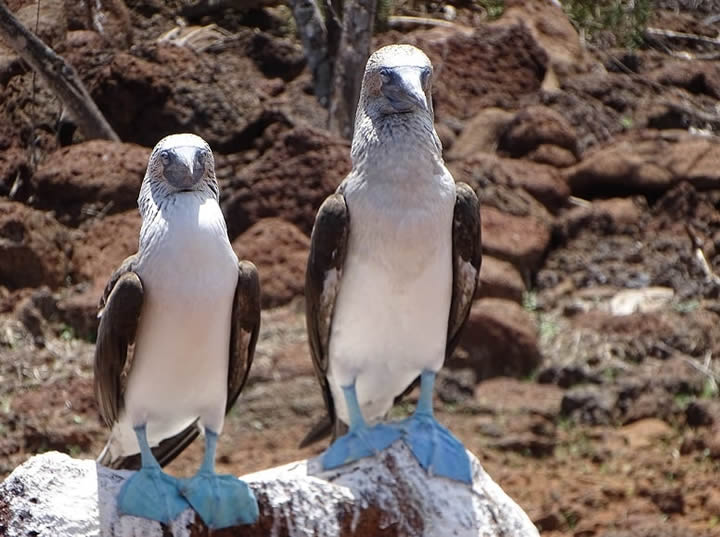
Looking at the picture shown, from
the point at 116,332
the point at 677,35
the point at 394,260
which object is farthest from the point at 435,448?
the point at 677,35

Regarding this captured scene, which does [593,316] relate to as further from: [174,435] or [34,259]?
[174,435]

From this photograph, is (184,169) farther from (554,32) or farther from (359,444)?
(554,32)

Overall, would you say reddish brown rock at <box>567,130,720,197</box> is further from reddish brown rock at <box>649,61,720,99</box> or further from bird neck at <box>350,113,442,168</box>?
bird neck at <box>350,113,442,168</box>

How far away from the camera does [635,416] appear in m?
8.46

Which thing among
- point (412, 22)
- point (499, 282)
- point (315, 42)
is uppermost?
point (315, 42)

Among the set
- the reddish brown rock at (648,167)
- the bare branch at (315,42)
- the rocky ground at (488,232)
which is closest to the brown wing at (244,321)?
the rocky ground at (488,232)

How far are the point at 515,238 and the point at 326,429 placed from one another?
3185mm

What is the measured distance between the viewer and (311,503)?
554cm

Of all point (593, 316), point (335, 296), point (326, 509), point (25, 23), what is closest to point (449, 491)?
point (326, 509)

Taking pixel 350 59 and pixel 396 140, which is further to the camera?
pixel 350 59

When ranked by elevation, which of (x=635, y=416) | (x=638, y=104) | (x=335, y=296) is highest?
(x=335, y=296)

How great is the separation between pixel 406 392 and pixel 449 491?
89 cm

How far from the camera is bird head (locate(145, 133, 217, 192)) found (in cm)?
535

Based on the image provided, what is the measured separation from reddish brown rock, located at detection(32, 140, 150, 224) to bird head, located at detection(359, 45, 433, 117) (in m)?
3.18
